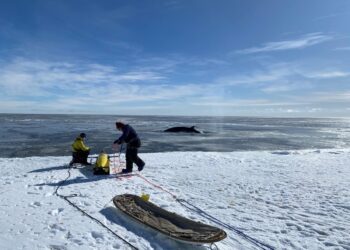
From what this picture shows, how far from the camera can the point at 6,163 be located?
15.7 metres

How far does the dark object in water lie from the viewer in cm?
612

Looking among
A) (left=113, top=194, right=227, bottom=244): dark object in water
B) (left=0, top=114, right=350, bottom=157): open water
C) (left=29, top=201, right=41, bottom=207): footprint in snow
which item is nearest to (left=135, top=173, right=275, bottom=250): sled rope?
(left=113, top=194, right=227, bottom=244): dark object in water

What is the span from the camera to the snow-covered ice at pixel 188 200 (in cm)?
652

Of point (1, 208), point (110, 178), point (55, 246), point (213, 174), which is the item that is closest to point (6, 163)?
point (110, 178)

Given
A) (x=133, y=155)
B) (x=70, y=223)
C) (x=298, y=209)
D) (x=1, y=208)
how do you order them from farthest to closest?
(x=133, y=155) < (x=298, y=209) < (x=1, y=208) < (x=70, y=223)

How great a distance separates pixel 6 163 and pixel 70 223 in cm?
1026

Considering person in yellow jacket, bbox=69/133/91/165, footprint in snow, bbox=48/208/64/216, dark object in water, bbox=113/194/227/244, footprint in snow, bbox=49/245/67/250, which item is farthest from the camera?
person in yellow jacket, bbox=69/133/91/165

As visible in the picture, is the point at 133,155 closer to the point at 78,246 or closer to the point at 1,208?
the point at 1,208

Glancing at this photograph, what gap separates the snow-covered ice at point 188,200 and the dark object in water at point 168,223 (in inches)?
7.1

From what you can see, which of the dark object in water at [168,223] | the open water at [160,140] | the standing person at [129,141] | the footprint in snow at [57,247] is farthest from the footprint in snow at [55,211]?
the open water at [160,140]

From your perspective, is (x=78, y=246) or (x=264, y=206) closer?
(x=78, y=246)

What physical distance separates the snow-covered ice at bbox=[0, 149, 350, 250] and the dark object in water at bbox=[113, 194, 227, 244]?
180mm

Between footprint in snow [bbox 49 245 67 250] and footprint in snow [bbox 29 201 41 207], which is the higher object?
footprint in snow [bbox 29 201 41 207]

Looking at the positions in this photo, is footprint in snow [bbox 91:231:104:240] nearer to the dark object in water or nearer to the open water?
Result: the dark object in water
